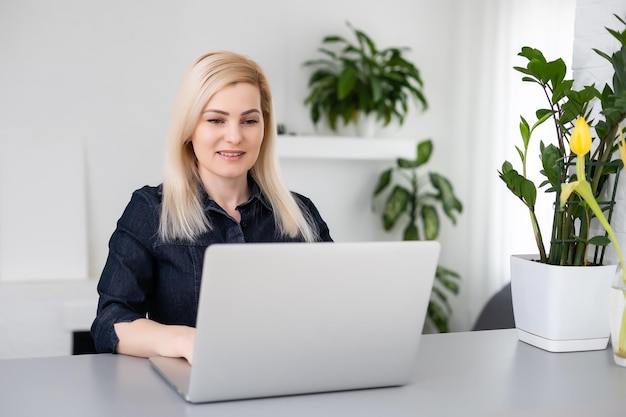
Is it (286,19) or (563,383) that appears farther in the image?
(286,19)

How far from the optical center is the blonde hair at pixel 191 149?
1.96 metres

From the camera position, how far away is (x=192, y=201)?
6.70 feet

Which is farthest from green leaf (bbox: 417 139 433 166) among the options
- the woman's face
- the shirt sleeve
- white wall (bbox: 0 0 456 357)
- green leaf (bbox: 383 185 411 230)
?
the shirt sleeve

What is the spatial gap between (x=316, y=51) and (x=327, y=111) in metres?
0.37

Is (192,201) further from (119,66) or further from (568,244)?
(119,66)

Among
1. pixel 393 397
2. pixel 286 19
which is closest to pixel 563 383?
pixel 393 397

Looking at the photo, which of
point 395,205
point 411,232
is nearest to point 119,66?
point 395,205

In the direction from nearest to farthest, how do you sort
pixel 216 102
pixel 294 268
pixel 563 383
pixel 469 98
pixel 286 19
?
1. pixel 294 268
2. pixel 563 383
3. pixel 216 102
4. pixel 286 19
5. pixel 469 98

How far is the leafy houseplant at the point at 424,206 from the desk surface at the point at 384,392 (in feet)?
9.84

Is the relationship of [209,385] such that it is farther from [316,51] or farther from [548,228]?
[316,51]

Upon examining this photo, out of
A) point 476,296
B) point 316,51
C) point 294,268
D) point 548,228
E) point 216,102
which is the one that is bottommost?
point 476,296

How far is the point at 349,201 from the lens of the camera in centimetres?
484

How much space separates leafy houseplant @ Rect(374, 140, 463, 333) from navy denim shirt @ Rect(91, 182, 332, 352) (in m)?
2.65

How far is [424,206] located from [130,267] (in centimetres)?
304
